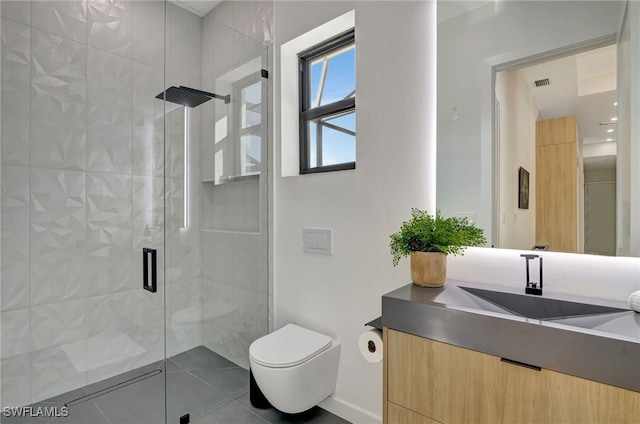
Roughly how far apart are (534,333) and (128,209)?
95.2 inches

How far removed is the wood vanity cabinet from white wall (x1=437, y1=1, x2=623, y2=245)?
651 millimetres

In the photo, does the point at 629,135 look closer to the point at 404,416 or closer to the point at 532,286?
the point at 532,286

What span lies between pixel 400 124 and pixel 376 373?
4.25 feet

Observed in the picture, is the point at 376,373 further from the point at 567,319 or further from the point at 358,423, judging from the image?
the point at 567,319

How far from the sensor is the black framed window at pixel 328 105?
2.04 m

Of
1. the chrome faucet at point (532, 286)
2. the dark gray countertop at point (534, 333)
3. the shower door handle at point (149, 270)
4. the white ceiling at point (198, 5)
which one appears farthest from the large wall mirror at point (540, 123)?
the white ceiling at point (198, 5)

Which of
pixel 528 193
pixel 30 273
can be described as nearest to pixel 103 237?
pixel 30 273

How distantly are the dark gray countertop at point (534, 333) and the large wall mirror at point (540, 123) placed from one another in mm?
311

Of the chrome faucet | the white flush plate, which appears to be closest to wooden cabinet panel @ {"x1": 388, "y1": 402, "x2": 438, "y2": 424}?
the chrome faucet

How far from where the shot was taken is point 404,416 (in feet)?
3.54

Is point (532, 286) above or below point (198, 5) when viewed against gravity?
below

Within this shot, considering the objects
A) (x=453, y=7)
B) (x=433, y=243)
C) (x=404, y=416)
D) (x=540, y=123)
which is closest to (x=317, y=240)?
(x=433, y=243)

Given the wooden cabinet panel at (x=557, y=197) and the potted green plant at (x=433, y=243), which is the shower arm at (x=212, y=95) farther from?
the wooden cabinet panel at (x=557, y=197)

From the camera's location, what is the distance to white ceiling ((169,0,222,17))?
2430 millimetres
